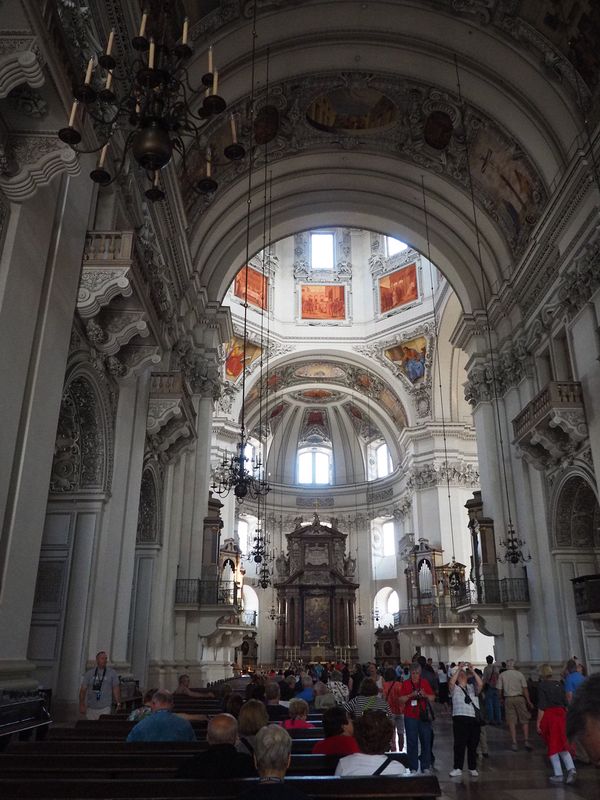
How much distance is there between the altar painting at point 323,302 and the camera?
27141 mm

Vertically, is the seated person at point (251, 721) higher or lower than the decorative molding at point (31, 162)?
lower

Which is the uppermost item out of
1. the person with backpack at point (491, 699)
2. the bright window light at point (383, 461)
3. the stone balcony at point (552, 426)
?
the bright window light at point (383, 461)

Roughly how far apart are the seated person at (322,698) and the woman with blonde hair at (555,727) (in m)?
2.28

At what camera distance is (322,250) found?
2839cm

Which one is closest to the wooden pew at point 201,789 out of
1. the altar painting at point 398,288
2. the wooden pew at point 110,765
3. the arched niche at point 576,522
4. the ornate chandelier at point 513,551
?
the wooden pew at point 110,765

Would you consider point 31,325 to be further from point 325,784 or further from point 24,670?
point 325,784

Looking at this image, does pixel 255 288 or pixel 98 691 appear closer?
pixel 98 691

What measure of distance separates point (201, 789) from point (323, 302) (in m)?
25.3

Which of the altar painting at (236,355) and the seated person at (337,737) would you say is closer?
the seated person at (337,737)

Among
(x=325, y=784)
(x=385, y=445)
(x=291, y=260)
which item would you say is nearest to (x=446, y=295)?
→ (x=291, y=260)

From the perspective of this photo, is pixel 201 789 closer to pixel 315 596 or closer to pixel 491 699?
pixel 491 699

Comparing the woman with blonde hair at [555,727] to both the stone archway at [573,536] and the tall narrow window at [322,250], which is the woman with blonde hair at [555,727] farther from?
the tall narrow window at [322,250]

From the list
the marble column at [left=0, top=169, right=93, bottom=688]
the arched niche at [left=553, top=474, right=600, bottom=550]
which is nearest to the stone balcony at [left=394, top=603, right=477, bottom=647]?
the arched niche at [left=553, top=474, right=600, bottom=550]

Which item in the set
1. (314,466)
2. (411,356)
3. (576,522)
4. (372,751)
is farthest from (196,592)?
(314,466)
